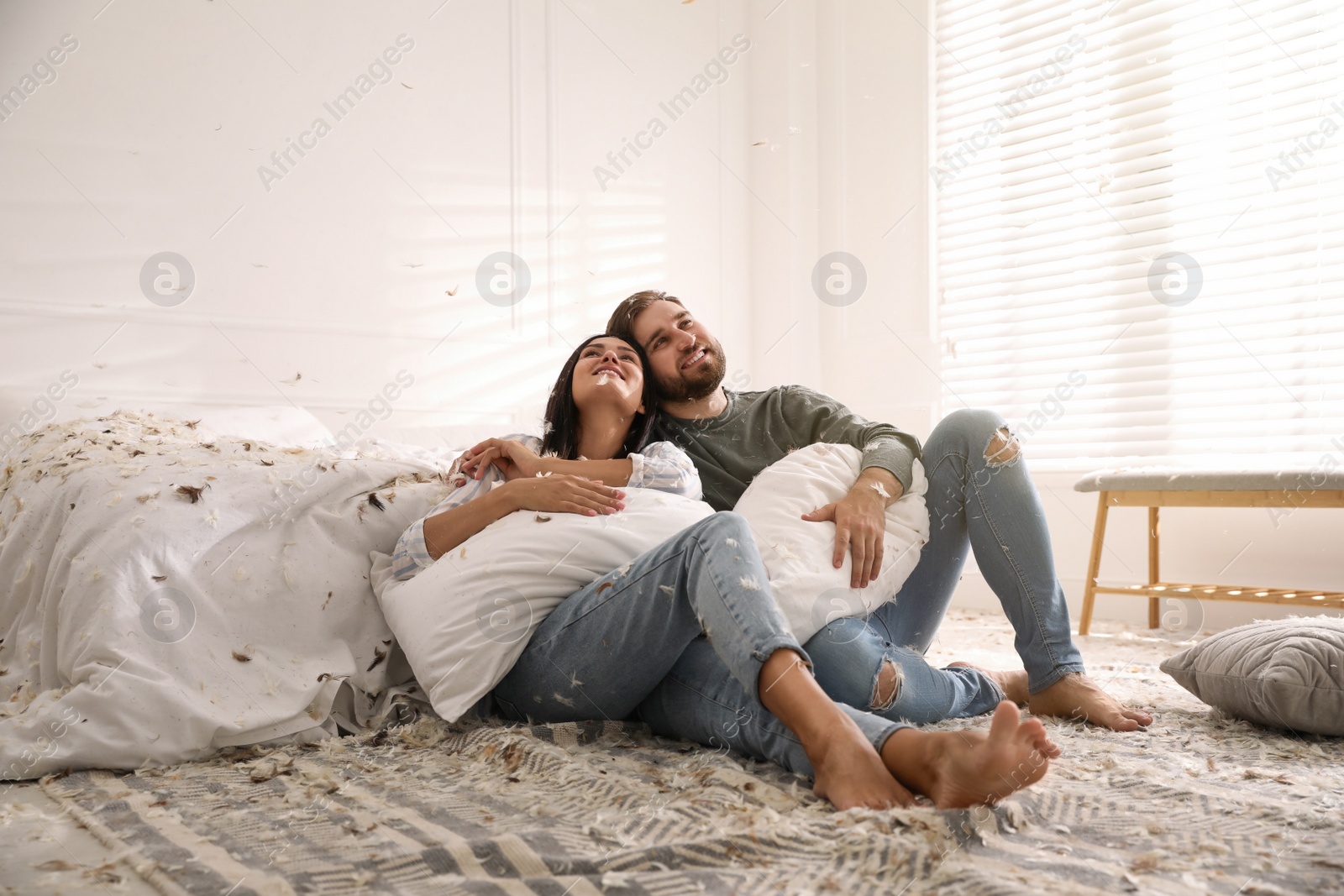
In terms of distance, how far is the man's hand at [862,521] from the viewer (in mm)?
1296

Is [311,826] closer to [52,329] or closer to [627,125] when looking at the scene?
[52,329]

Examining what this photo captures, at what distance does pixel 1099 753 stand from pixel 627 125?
2820mm

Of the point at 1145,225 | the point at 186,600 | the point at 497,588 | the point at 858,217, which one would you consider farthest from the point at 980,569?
the point at 858,217

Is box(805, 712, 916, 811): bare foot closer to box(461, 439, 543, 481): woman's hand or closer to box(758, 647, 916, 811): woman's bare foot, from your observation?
box(758, 647, 916, 811): woman's bare foot

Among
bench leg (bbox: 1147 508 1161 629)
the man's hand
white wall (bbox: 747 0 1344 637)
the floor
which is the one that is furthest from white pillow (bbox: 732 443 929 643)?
white wall (bbox: 747 0 1344 637)

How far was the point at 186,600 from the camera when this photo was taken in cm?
128

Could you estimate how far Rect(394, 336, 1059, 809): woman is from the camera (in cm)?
92

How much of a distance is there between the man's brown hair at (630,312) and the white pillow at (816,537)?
47 centimetres

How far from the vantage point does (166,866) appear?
2.73 feet

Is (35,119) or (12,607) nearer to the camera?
(12,607)

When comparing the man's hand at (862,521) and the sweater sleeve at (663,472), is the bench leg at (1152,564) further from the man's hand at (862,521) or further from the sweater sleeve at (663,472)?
the sweater sleeve at (663,472)

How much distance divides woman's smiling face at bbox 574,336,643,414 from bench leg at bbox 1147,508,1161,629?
187 cm

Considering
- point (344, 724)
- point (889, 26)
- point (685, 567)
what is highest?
point (889, 26)

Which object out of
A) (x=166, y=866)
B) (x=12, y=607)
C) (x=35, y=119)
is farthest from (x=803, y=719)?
(x=35, y=119)
